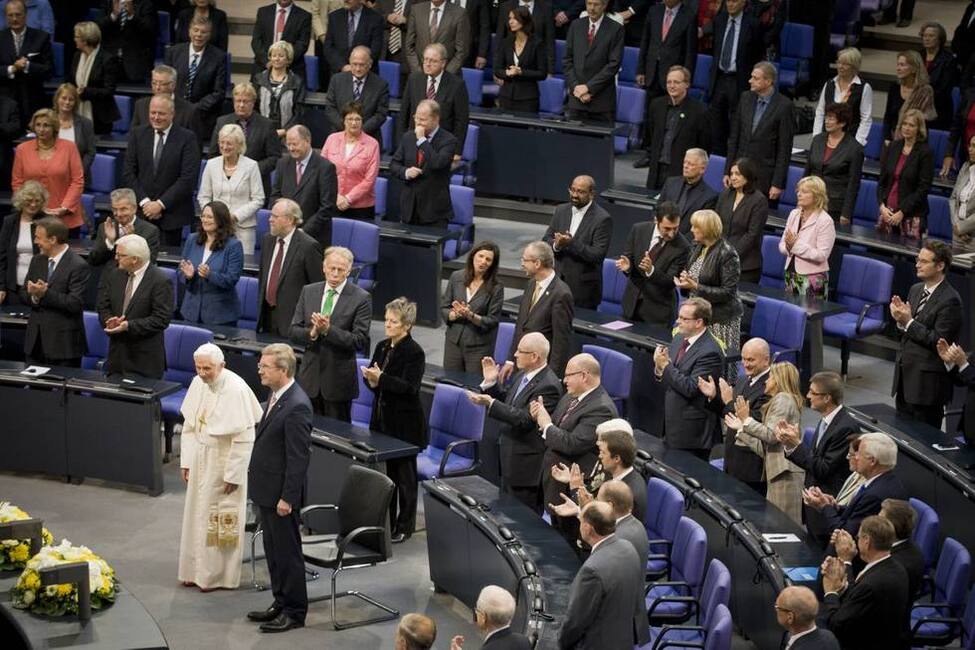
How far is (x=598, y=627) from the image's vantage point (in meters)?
7.00

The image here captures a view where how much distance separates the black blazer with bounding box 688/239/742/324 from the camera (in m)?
10.5

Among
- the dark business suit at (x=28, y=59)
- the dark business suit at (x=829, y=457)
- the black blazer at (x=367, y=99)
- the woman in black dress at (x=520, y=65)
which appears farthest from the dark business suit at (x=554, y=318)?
the dark business suit at (x=28, y=59)

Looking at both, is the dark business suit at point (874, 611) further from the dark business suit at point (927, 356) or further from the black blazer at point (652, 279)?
the black blazer at point (652, 279)

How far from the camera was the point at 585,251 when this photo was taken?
1138 centimetres

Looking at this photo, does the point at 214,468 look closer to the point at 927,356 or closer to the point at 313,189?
the point at 313,189

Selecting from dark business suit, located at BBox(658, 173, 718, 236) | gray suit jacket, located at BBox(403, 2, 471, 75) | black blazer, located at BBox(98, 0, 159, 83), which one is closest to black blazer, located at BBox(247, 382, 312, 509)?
dark business suit, located at BBox(658, 173, 718, 236)

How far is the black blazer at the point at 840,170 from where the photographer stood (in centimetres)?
1234

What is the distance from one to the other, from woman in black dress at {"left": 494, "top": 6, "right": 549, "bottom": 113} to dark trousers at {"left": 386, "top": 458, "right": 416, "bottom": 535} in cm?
535

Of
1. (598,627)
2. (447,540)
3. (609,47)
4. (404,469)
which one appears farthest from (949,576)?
(609,47)

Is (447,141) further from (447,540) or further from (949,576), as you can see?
(949,576)

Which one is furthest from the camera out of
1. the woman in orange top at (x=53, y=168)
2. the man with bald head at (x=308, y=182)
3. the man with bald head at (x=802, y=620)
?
the woman in orange top at (x=53, y=168)

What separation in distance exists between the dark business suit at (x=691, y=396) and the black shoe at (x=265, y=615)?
2.60 meters

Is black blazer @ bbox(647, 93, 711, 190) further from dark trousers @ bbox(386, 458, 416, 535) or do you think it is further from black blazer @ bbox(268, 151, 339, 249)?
dark trousers @ bbox(386, 458, 416, 535)

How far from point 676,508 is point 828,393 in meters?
1.04
